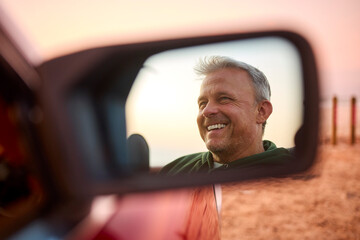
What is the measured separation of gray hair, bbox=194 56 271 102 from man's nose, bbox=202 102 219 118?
0.15 metres

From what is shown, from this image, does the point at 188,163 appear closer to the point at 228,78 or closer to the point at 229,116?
the point at 229,116

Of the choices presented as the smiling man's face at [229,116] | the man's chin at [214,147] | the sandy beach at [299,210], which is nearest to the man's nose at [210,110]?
the smiling man's face at [229,116]

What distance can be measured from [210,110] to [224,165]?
0.75 feet

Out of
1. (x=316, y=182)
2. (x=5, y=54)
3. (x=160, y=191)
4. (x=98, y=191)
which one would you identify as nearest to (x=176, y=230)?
(x=160, y=191)

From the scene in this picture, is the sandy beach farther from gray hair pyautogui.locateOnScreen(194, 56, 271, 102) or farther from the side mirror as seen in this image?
the side mirror

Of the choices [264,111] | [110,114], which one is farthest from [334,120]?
[110,114]

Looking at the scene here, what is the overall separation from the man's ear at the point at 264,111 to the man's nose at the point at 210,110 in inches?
7.3

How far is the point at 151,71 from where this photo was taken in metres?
1.75

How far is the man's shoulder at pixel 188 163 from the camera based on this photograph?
158cm

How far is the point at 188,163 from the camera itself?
5.45 feet

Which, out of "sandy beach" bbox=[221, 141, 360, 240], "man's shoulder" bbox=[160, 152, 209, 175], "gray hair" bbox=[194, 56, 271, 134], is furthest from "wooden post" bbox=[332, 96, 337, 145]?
"man's shoulder" bbox=[160, 152, 209, 175]

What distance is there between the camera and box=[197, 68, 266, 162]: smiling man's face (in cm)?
171

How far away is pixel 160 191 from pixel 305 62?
717mm

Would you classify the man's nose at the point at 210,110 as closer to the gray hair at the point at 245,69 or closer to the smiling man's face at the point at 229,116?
the smiling man's face at the point at 229,116
